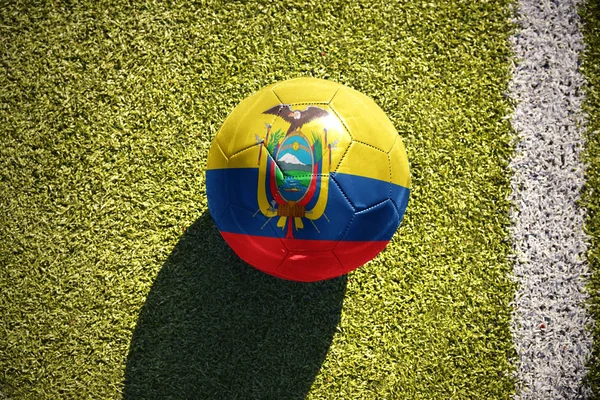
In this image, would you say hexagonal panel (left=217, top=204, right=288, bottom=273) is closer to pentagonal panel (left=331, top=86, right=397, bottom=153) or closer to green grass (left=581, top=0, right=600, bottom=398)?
pentagonal panel (left=331, top=86, right=397, bottom=153)

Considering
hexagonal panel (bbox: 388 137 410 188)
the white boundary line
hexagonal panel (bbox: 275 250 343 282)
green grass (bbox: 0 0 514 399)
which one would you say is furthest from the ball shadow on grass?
the white boundary line

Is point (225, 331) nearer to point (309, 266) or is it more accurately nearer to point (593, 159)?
point (309, 266)

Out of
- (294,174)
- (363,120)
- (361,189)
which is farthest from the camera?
(363,120)

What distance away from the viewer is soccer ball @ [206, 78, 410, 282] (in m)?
2.41

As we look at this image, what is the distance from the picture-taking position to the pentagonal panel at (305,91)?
2.59 metres

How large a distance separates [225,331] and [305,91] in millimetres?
1958

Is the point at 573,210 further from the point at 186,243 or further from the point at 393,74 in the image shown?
the point at 186,243

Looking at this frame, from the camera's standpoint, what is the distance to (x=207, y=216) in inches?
145

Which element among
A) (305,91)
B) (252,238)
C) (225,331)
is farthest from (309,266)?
(225,331)

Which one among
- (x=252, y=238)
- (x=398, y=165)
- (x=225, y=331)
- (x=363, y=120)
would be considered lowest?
(x=225, y=331)

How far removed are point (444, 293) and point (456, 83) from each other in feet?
5.68

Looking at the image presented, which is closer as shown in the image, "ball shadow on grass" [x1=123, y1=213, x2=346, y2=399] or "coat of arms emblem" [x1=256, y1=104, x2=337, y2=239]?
"coat of arms emblem" [x1=256, y1=104, x2=337, y2=239]

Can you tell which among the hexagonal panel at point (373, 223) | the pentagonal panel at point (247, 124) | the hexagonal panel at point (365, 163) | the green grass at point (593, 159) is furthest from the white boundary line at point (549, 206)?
the pentagonal panel at point (247, 124)

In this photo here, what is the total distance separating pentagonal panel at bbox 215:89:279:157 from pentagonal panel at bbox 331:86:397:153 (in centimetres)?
38
